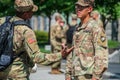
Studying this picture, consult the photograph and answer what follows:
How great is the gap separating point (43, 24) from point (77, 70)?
53875mm

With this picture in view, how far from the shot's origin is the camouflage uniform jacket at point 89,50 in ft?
20.7

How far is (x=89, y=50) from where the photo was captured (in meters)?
6.50

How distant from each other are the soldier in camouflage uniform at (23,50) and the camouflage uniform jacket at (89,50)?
0.25 m

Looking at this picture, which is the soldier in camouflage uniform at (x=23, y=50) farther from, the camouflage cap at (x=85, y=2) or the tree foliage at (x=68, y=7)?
the tree foliage at (x=68, y=7)

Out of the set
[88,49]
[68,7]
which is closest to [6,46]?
[88,49]

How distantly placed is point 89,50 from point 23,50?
0.77 meters

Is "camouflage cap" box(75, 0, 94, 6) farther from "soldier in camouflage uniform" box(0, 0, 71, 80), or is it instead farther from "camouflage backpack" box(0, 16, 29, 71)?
"camouflage backpack" box(0, 16, 29, 71)

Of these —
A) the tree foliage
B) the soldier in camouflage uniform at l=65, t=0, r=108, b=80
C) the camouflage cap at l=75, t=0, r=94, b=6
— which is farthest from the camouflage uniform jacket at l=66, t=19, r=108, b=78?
the tree foliage

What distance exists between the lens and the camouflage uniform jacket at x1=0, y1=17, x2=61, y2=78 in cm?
640

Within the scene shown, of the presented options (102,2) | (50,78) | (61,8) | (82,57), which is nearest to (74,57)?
(82,57)

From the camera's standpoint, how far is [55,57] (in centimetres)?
652

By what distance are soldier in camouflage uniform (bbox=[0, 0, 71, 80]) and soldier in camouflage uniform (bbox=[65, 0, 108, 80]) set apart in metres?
0.25

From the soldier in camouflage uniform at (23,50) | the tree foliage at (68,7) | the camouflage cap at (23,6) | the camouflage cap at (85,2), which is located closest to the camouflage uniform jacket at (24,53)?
the soldier in camouflage uniform at (23,50)

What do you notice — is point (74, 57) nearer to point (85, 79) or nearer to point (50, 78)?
point (85, 79)
